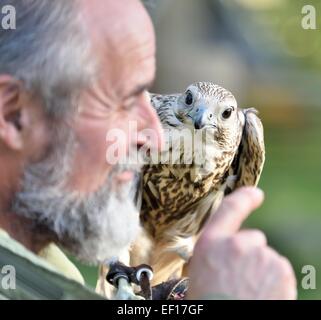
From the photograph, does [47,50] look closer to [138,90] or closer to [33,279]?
[138,90]

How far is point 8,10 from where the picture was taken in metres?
1.19

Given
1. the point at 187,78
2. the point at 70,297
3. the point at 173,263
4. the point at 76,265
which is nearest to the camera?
the point at 70,297

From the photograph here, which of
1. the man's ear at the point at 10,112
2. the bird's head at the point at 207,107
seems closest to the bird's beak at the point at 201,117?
the bird's head at the point at 207,107

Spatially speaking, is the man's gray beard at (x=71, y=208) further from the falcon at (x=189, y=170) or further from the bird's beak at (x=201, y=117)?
the bird's beak at (x=201, y=117)

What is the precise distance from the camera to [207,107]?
1531 mm

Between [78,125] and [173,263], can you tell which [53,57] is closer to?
[78,125]

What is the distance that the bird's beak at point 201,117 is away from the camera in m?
1.56

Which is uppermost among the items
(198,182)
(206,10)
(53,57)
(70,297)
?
(206,10)

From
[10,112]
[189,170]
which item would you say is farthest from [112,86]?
[189,170]

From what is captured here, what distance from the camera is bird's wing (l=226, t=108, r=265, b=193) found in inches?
59.3

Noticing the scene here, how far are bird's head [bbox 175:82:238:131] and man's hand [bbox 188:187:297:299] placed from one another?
1.42 ft

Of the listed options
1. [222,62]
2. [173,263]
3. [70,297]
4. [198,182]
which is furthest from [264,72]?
[70,297]

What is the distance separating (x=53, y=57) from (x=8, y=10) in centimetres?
12

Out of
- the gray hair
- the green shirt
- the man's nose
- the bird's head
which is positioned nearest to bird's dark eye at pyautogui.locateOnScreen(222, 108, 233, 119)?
the bird's head
